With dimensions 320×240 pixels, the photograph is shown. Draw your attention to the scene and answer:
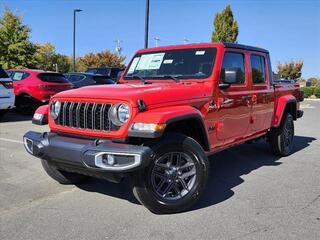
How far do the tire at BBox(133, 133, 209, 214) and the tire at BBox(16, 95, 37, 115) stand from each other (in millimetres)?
9974

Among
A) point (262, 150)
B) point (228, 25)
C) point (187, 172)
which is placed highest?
point (228, 25)

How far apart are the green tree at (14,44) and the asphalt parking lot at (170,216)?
70.8 ft

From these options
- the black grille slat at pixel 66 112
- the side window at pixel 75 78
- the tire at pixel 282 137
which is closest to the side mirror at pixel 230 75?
the black grille slat at pixel 66 112

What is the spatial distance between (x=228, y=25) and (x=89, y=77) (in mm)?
21489

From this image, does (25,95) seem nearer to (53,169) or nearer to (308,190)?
(53,169)

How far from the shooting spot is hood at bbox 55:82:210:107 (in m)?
4.35

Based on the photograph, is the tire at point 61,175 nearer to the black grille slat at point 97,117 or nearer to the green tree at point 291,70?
the black grille slat at point 97,117

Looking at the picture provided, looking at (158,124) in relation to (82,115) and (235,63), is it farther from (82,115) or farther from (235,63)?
(235,63)

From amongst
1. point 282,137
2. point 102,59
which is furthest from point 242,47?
point 102,59

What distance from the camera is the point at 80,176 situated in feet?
18.2

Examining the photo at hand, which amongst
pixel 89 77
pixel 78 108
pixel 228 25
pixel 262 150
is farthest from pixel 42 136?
pixel 228 25

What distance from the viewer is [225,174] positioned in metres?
6.25

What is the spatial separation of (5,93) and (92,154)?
822 cm

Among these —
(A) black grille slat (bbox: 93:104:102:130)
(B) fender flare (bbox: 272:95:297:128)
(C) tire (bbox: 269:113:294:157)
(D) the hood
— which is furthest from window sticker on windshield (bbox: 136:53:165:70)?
(C) tire (bbox: 269:113:294:157)
